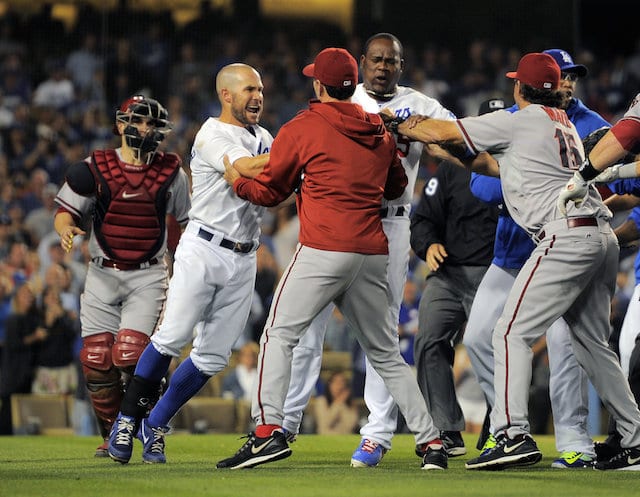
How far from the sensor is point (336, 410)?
11.7 m

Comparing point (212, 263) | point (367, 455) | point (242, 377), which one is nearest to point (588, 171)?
point (367, 455)

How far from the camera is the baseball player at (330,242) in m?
6.04

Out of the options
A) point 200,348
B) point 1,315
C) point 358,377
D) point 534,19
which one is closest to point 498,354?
point 200,348

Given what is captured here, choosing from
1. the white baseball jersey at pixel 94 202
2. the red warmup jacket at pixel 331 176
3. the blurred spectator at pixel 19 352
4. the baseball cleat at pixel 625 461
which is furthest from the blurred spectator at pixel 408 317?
the red warmup jacket at pixel 331 176

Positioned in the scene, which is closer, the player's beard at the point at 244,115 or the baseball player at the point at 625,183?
the baseball player at the point at 625,183

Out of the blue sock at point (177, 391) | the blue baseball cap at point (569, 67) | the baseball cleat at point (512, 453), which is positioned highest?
the blue baseball cap at point (569, 67)

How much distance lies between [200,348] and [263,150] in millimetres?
1202

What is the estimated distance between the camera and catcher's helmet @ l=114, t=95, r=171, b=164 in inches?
282

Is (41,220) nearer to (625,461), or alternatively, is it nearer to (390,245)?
(390,245)

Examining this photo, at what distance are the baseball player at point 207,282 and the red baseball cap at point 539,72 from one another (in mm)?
1532

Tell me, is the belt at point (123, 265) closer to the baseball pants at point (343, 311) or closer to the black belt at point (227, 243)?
the black belt at point (227, 243)

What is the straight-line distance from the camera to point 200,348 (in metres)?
6.79

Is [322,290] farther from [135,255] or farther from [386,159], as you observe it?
[135,255]

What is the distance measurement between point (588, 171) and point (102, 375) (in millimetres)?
3114
